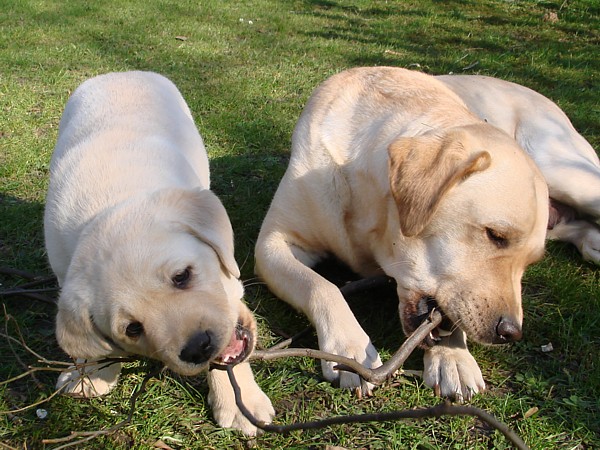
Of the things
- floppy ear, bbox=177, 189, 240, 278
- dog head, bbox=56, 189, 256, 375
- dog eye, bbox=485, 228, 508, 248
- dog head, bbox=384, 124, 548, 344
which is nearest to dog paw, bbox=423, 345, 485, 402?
dog head, bbox=384, 124, 548, 344

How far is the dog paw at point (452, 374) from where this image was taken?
249 centimetres

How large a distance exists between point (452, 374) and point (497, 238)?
24.0 inches

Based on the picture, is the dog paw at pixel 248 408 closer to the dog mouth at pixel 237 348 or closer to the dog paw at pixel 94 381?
the dog mouth at pixel 237 348

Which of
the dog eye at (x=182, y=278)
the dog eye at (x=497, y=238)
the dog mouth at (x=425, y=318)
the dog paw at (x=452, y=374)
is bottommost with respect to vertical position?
the dog paw at (x=452, y=374)

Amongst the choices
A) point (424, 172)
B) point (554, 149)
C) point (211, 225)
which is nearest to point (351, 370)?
point (211, 225)

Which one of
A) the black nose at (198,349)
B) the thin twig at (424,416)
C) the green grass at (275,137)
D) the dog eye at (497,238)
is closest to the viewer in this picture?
the thin twig at (424,416)

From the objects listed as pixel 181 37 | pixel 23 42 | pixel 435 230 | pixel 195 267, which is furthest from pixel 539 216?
pixel 23 42

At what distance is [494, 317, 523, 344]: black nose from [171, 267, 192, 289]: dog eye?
1.26 meters

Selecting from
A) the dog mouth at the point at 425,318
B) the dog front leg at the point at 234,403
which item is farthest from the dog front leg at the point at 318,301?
the dog front leg at the point at 234,403

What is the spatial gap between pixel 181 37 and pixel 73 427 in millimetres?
6535

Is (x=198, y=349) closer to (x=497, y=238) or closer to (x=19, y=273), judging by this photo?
(x=497, y=238)

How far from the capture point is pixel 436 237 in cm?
267

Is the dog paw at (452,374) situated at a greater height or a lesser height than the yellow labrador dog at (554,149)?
lesser

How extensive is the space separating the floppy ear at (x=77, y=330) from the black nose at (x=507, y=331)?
156cm
